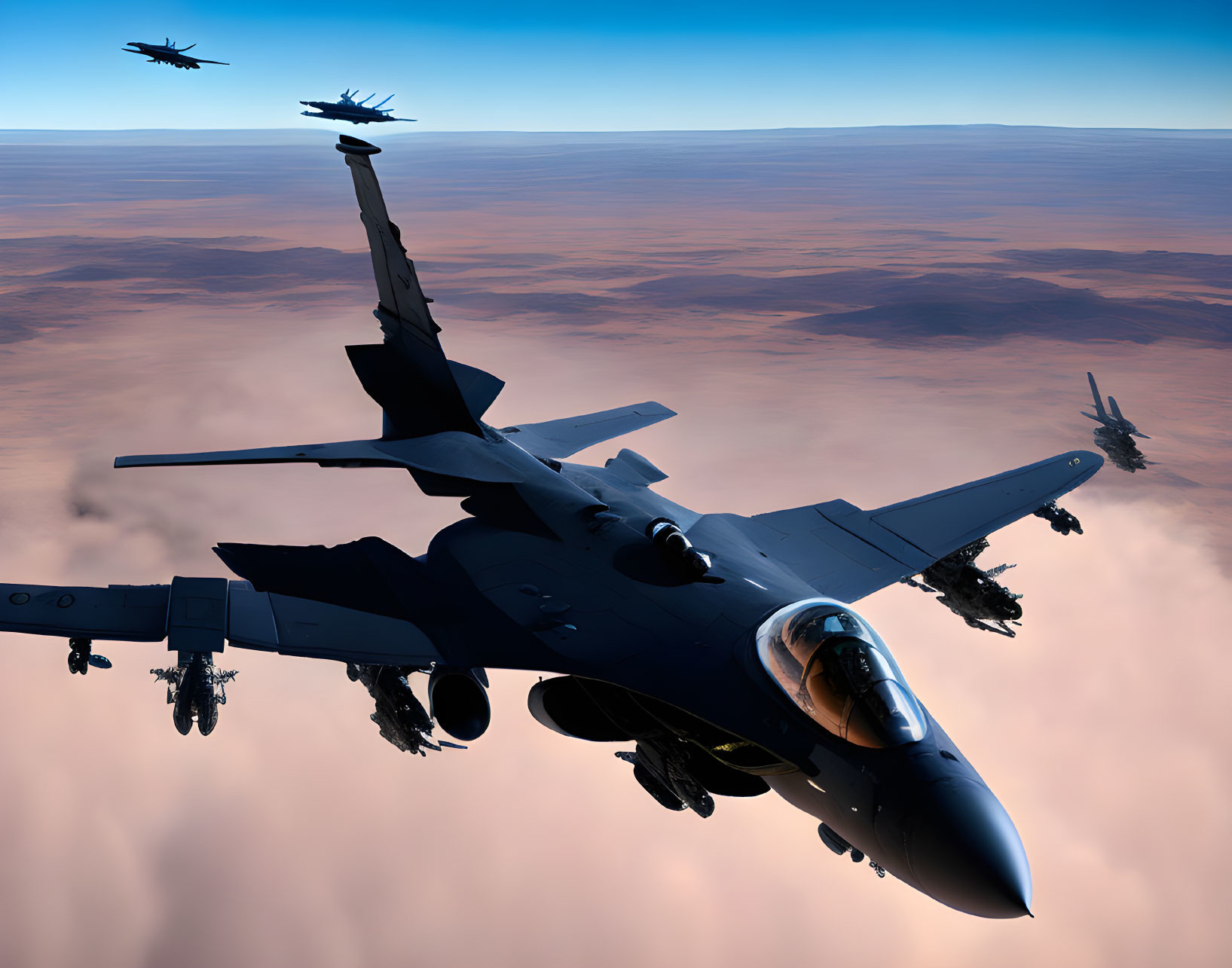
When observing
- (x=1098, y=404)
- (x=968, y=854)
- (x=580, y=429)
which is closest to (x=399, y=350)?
(x=580, y=429)

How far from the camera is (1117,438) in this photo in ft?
91.5

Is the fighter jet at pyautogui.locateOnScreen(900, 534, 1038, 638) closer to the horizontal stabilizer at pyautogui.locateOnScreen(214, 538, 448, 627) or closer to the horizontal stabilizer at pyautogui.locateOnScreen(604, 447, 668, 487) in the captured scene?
the horizontal stabilizer at pyautogui.locateOnScreen(604, 447, 668, 487)

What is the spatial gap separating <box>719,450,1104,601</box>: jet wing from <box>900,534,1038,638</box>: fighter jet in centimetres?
59

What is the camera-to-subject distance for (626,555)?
43.0 ft

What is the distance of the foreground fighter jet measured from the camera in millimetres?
8625

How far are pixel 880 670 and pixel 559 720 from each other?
16.6ft

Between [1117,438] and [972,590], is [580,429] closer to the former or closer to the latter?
[972,590]

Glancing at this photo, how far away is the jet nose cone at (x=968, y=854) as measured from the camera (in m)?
7.61

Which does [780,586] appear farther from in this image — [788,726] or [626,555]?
[788,726]

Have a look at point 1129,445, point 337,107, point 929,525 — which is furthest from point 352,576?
point 337,107

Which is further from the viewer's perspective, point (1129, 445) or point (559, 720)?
point (1129, 445)

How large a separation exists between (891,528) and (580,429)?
320 inches

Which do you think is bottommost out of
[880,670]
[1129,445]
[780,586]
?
[1129,445]

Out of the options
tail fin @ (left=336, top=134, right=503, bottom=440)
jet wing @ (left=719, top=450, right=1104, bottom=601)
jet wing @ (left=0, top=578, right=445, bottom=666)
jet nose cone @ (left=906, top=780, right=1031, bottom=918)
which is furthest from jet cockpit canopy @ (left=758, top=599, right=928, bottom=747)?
tail fin @ (left=336, top=134, right=503, bottom=440)
